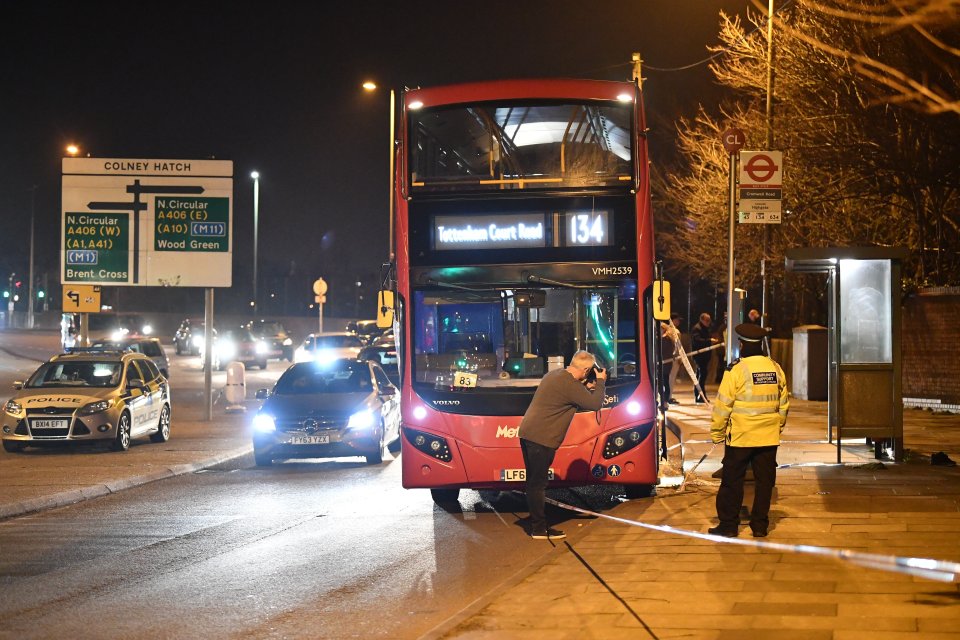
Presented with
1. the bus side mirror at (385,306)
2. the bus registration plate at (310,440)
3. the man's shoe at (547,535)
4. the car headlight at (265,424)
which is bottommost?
the man's shoe at (547,535)

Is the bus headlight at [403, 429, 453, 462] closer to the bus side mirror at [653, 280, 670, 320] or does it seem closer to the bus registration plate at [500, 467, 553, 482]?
the bus registration plate at [500, 467, 553, 482]

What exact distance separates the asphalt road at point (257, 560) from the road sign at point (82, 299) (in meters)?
11.8

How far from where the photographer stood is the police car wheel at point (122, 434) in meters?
19.3

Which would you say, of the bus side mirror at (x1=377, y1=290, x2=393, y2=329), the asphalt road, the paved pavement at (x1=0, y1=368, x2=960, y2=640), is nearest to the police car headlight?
the paved pavement at (x1=0, y1=368, x2=960, y2=640)

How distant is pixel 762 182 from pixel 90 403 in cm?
1071

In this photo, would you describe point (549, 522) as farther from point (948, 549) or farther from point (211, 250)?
point (211, 250)

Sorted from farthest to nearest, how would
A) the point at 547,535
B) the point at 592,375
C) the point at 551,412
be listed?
1. the point at 592,375
2. the point at 547,535
3. the point at 551,412

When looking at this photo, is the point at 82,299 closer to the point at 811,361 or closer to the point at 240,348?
the point at 811,361

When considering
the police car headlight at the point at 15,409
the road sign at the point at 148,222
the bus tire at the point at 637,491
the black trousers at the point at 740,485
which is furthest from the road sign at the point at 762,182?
the road sign at the point at 148,222

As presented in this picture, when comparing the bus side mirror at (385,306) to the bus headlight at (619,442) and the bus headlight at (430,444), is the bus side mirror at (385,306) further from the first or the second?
the bus headlight at (619,442)

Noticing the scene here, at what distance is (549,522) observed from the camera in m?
12.1

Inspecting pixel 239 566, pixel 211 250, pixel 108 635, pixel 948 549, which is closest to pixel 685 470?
pixel 948 549

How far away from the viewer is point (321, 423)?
16.7m

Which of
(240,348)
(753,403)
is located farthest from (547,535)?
(240,348)
